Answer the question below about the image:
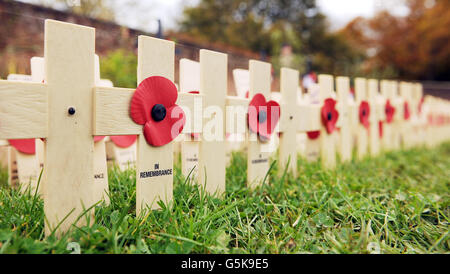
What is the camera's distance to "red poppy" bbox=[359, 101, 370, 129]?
9.81 feet

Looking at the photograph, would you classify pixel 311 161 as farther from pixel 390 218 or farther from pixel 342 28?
pixel 342 28

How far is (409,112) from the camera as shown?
395 cm

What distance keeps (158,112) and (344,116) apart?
1895 mm

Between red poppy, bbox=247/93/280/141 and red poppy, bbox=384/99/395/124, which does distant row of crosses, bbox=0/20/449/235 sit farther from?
red poppy, bbox=384/99/395/124

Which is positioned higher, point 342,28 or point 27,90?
point 342,28

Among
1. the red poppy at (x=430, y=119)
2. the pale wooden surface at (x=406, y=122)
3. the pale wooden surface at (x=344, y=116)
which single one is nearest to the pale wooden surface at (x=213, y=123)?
the pale wooden surface at (x=344, y=116)

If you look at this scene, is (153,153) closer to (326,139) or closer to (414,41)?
(326,139)

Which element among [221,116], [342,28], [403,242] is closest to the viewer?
[403,242]

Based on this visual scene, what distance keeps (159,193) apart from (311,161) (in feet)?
4.97

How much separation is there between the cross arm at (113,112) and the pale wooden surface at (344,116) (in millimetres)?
1900

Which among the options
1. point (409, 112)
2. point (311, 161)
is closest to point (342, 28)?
point (409, 112)

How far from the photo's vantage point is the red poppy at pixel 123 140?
199 cm

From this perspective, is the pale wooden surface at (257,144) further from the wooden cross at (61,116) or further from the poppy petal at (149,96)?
the wooden cross at (61,116)

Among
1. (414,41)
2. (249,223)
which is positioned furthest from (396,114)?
(414,41)
